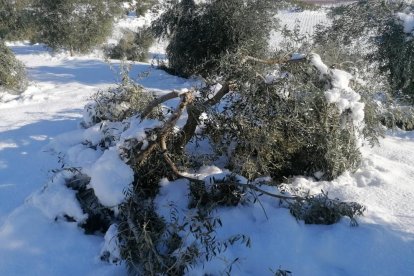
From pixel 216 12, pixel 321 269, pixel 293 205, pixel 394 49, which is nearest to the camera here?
pixel 321 269

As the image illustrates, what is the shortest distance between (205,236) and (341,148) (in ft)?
4.96

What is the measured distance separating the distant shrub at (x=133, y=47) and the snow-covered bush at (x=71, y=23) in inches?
42.5

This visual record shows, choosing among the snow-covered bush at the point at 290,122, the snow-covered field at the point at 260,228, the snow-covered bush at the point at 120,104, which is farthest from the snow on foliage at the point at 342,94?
the snow-covered bush at the point at 120,104

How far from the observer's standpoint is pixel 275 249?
98.2 inches

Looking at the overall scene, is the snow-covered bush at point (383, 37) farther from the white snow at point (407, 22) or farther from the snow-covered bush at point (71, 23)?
the snow-covered bush at point (71, 23)

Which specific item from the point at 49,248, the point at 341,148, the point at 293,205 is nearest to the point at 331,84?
the point at 341,148

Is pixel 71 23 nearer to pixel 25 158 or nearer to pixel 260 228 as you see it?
pixel 25 158

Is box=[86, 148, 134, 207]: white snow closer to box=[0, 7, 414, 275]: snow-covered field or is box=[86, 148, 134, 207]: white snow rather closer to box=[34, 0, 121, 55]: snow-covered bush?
box=[0, 7, 414, 275]: snow-covered field

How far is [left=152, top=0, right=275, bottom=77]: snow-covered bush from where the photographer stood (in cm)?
700

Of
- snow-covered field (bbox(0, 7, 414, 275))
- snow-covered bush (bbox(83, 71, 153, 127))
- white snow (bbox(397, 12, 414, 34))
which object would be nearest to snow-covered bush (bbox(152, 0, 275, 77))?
white snow (bbox(397, 12, 414, 34))

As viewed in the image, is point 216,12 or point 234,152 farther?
point 216,12

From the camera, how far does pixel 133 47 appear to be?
1260 cm

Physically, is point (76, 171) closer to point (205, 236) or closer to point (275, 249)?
point (205, 236)

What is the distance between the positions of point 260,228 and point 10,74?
5384mm
